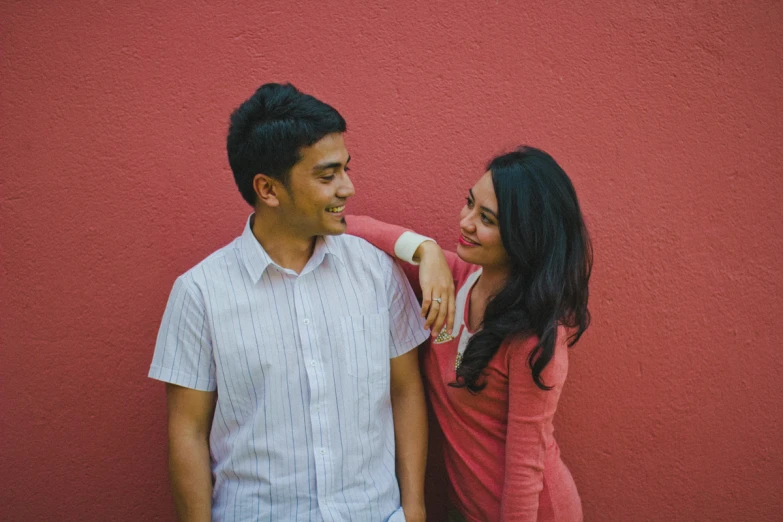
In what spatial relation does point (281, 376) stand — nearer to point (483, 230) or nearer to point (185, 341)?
point (185, 341)

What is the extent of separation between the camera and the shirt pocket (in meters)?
1.89

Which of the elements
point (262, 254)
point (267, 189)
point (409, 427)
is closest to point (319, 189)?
point (267, 189)

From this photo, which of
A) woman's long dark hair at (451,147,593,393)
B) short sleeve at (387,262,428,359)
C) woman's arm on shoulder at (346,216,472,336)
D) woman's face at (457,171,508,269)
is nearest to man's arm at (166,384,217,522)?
short sleeve at (387,262,428,359)

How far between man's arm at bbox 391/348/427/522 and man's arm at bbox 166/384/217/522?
2.10ft

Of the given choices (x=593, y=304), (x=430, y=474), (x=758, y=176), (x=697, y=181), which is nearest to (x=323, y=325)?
(x=430, y=474)

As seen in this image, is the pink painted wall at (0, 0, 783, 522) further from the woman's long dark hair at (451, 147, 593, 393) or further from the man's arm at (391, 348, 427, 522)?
the man's arm at (391, 348, 427, 522)

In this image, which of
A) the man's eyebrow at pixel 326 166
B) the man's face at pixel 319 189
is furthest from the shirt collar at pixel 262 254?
the man's eyebrow at pixel 326 166

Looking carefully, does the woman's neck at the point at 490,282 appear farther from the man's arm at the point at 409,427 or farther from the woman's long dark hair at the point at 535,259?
the man's arm at the point at 409,427

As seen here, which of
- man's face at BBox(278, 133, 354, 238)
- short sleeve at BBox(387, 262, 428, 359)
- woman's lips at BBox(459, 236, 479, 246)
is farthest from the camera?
short sleeve at BBox(387, 262, 428, 359)

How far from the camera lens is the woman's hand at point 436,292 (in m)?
1.84

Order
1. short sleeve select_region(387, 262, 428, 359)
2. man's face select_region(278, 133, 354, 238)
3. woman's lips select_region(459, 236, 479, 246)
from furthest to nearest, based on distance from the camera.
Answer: short sleeve select_region(387, 262, 428, 359) < woman's lips select_region(459, 236, 479, 246) < man's face select_region(278, 133, 354, 238)

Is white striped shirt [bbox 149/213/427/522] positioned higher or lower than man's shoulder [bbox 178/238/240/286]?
lower

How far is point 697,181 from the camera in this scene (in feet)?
7.32

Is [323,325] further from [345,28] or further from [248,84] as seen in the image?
[345,28]
